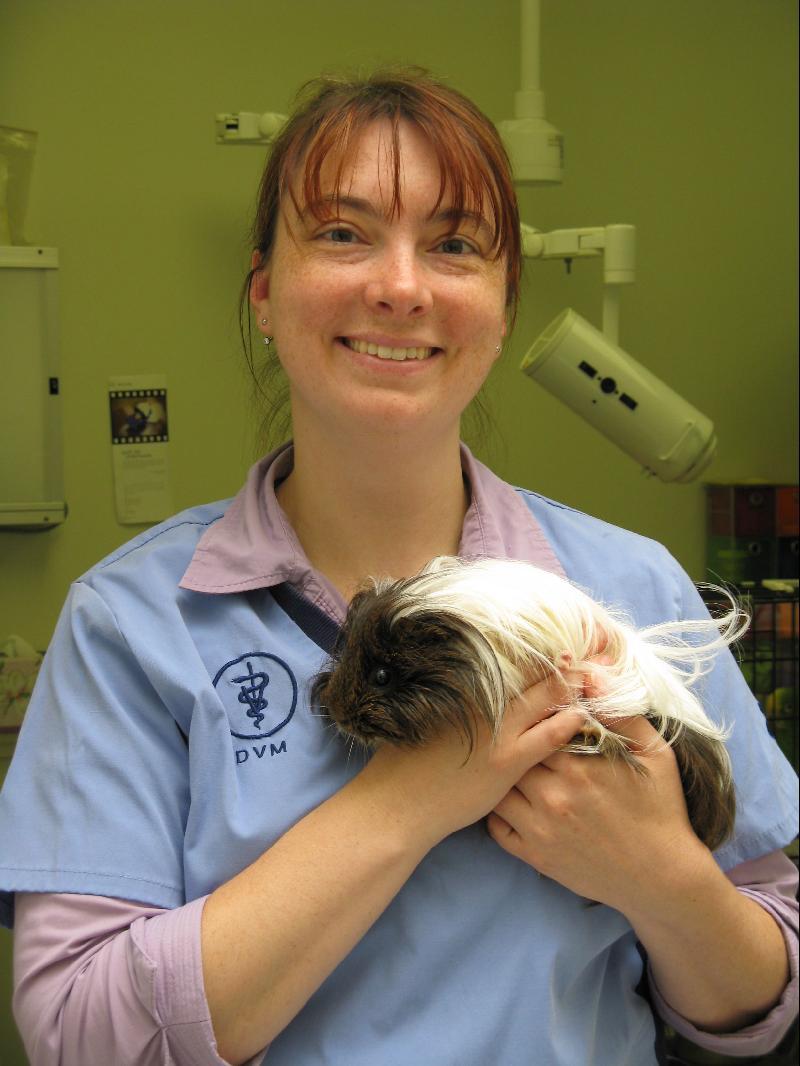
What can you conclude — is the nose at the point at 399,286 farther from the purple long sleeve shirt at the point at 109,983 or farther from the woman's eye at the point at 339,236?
the purple long sleeve shirt at the point at 109,983

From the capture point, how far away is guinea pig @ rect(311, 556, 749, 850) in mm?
1083

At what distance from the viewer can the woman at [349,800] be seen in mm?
1037

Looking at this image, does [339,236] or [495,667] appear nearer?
[495,667]

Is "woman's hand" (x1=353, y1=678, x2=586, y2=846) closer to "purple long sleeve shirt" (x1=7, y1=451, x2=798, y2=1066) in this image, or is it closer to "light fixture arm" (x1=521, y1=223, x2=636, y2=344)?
"purple long sleeve shirt" (x1=7, y1=451, x2=798, y2=1066)

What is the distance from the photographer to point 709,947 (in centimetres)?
118

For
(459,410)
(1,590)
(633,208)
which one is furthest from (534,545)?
(633,208)

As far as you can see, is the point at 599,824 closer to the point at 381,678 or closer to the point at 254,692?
the point at 381,678

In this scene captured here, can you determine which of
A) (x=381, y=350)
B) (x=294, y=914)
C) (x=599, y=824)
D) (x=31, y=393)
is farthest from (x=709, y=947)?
(x=31, y=393)

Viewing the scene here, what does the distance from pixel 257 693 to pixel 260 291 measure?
17.7 inches

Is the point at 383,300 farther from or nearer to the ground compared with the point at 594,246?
nearer to the ground

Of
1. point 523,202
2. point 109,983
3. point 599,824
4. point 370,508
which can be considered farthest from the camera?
point 523,202

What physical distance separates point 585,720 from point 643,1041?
408 millimetres

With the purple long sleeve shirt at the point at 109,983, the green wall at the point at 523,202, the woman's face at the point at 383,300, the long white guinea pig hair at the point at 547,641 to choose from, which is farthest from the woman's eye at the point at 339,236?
the green wall at the point at 523,202

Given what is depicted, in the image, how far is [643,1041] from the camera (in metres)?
1.28
